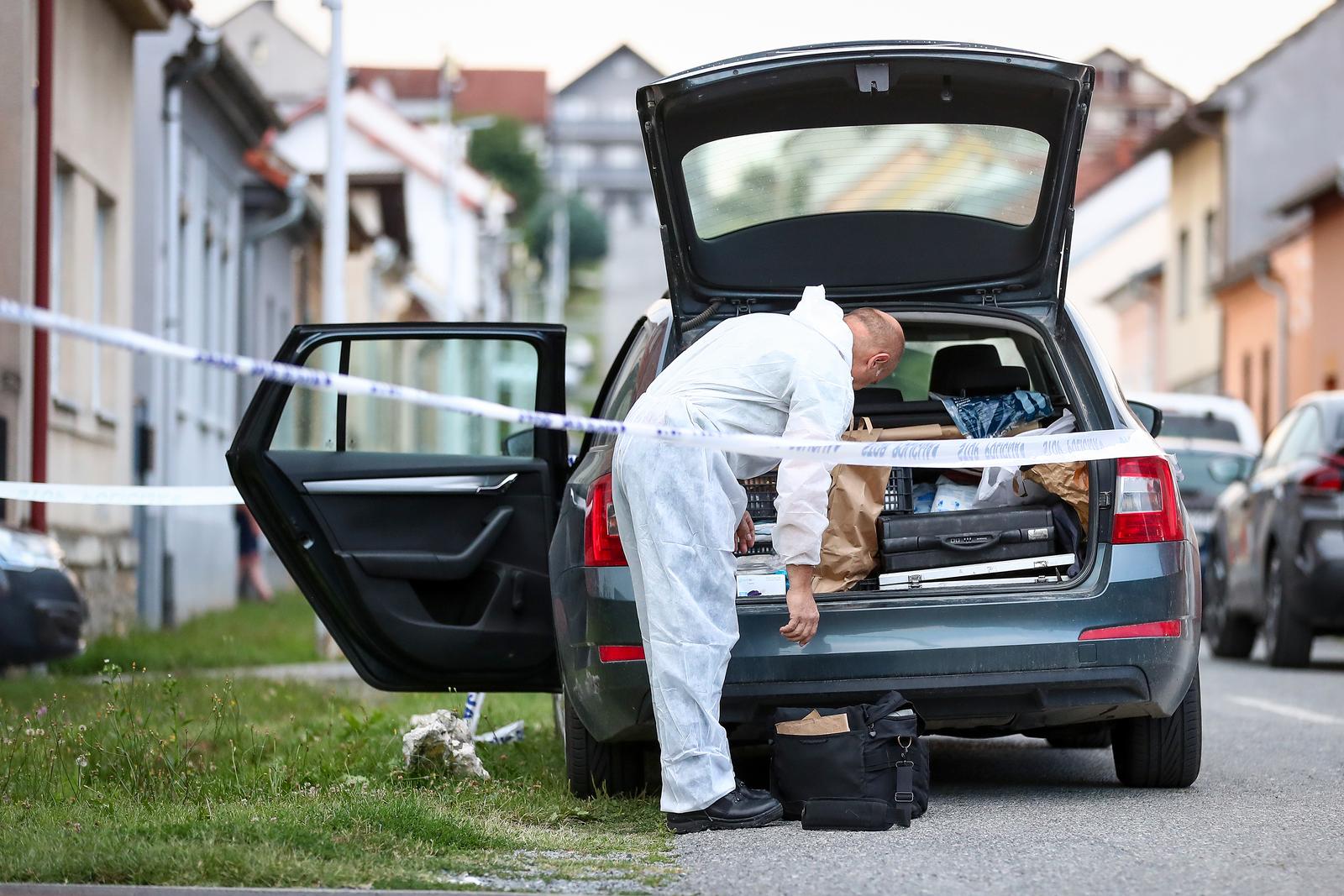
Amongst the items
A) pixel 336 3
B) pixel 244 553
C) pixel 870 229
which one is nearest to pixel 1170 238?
pixel 244 553

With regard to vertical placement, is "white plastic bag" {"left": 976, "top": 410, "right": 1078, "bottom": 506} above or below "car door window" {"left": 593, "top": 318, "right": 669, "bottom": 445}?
below

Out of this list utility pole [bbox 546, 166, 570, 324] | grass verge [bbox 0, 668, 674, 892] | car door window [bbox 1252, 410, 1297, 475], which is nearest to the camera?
grass verge [bbox 0, 668, 674, 892]

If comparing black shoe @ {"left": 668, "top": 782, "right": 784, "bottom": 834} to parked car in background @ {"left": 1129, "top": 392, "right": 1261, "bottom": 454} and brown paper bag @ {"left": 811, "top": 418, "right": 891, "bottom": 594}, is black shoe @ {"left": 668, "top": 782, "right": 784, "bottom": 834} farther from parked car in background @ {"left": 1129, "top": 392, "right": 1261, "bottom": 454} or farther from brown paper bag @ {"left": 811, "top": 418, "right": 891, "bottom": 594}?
parked car in background @ {"left": 1129, "top": 392, "right": 1261, "bottom": 454}

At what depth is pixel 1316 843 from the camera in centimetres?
587

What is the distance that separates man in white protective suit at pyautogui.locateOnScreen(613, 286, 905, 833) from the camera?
621 cm

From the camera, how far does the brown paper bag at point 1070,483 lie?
6.92 metres

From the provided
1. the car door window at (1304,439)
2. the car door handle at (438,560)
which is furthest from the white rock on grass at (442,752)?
the car door window at (1304,439)

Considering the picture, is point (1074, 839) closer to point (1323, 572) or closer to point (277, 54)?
point (1323, 572)

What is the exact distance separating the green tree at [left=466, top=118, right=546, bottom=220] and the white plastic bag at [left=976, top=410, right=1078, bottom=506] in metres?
100

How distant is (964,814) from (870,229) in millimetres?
1964

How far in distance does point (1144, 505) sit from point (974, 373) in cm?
156

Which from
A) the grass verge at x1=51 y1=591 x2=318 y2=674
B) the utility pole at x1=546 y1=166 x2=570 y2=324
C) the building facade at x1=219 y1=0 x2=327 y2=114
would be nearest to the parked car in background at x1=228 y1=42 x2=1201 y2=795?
the grass verge at x1=51 y1=591 x2=318 y2=674

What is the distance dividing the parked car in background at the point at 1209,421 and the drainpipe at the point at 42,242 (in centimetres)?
923

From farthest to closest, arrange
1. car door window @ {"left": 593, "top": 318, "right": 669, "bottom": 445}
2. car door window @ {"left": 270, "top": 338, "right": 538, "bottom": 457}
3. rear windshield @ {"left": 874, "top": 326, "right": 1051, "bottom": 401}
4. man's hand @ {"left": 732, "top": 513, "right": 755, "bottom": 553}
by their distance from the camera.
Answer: car door window @ {"left": 270, "top": 338, "right": 538, "bottom": 457} → rear windshield @ {"left": 874, "top": 326, "right": 1051, "bottom": 401} → car door window @ {"left": 593, "top": 318, "right": 669, "bottom": 445} → man's hand @ {"left": 732, "top": 513, "right": 755, "bottom": 553}
